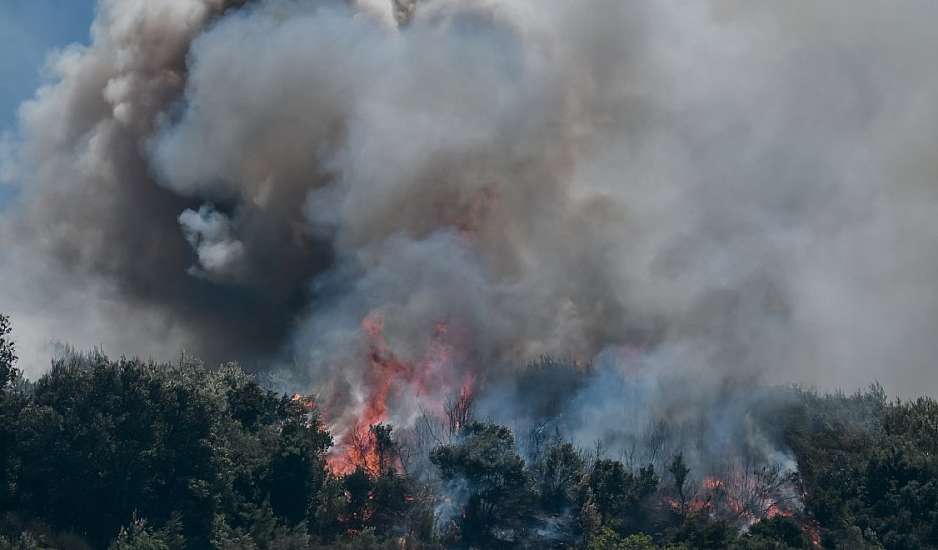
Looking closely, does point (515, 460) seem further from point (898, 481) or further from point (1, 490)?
point (1, 490)

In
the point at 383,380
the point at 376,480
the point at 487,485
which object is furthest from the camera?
the point at 383,380

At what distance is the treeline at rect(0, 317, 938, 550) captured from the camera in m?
65.8

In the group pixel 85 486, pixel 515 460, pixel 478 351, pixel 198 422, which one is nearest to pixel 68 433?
pixel 85 486

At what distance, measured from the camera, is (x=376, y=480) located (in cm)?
7925

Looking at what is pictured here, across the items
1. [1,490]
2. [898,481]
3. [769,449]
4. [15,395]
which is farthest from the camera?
[769,449]

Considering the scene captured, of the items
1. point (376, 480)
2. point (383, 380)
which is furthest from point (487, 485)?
point (383, 380)

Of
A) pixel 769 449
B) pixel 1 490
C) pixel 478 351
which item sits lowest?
pixel 1 490

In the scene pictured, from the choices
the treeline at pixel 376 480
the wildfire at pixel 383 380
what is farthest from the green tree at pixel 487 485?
the wildfire at pixel 383 380

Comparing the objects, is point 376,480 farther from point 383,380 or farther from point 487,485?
point 383,380

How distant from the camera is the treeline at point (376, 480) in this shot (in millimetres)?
65812

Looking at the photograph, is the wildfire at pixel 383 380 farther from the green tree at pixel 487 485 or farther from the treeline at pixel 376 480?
the green tree at pixel 487 485

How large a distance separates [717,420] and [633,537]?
82.1 feet

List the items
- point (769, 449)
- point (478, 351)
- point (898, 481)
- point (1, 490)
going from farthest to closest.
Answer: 1. point (478, 351)
2. point (769, 449)
3. point (898, 481)
4. point (1, 490)

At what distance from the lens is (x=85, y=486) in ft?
217
